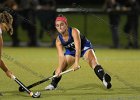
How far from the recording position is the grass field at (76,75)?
9.38 metres

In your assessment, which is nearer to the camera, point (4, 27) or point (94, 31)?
point (4, 27)

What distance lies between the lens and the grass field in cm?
938

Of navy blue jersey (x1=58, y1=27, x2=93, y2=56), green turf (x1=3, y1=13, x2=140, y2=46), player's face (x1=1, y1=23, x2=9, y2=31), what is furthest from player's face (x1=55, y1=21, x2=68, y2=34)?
green turf (x1=3, y1=13, x2=140, y2=46)

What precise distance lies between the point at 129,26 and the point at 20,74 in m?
7.85

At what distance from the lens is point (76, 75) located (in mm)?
12508

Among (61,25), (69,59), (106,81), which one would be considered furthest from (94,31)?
(61,25)

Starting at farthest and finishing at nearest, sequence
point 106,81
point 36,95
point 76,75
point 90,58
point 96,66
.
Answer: point 76,75
point 90,58
point 96,66
point 106,81
point 36,95

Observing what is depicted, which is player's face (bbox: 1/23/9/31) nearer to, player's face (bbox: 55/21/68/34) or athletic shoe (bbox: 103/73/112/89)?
player's face (bbox: 55/21/68/34)

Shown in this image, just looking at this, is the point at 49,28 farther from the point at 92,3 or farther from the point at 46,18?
the point at 92,3

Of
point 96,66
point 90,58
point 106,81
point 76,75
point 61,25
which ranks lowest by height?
point 76,75

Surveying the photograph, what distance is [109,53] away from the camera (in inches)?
713

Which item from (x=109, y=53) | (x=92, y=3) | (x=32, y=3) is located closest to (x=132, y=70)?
(x=109, y=53)

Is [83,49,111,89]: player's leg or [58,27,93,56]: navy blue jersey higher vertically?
[58,27,93,56]: navy blue jersey

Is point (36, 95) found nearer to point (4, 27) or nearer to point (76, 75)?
point (4, 27)
